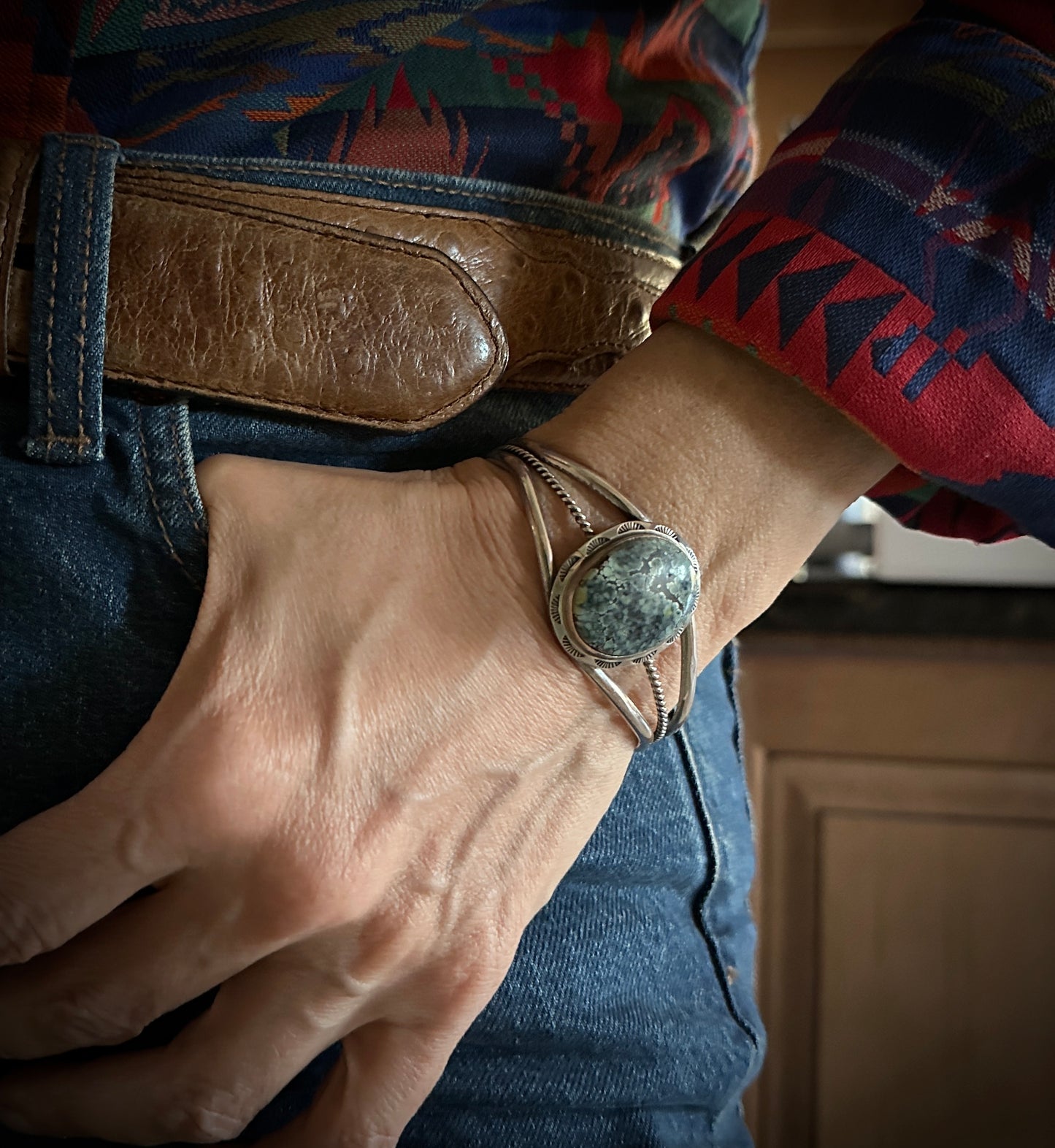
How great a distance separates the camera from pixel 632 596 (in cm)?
42

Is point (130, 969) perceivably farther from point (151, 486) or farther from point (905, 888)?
point (905, 888)

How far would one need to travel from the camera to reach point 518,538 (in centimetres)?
45

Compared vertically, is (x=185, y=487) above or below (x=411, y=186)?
below

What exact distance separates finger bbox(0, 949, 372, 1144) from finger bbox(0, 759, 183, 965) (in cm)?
8

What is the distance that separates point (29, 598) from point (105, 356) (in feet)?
0.38

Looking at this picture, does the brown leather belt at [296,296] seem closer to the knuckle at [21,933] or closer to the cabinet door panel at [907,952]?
the knuckle at [21,933]

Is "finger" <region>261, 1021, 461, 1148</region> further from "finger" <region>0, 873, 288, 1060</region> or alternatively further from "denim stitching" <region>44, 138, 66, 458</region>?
"denim stitching" <region>44, 138, 66, 458</region>

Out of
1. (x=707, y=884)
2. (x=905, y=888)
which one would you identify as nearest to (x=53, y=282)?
(x=707, y=884)

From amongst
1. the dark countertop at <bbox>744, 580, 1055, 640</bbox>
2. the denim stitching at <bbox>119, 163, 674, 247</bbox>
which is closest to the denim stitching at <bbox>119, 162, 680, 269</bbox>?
the denim stitching at <bbox>119, 163, 674, 247</bbox>

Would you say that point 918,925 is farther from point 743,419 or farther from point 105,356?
point 105,356

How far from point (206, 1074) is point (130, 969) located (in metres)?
0.07

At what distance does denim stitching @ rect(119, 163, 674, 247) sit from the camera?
44 cm

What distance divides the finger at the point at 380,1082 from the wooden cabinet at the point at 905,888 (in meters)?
1.54

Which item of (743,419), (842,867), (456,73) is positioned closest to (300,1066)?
(743,419)
